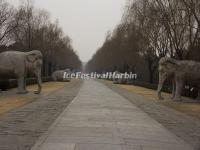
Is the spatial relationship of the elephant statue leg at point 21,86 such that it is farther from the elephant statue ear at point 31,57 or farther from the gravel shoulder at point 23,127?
the gravel shoulder at point 23,127

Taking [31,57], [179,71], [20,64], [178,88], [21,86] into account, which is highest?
[31,57]

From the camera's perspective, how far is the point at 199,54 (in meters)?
40.8

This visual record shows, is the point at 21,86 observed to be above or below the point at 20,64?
below

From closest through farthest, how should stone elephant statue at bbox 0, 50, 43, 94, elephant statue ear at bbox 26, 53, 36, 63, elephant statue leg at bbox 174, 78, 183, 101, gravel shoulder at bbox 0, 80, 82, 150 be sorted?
1. gravel shoulder at bbox 0, 80, 82, 150
2. elephant statue leg at bbox 174, 78, 183, 101
3. stone elephant statue at bbox 0, 50, 43, 94
4. elephant statue ear at bbox 26, 53, 36, 63

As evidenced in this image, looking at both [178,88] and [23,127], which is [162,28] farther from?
[23,127]

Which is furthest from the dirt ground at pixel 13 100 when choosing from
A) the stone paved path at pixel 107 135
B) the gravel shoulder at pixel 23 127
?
the stone paved path at pixel 107 135

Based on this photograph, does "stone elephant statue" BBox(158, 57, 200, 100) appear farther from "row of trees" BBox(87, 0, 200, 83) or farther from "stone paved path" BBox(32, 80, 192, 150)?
"stone paved path" BBox(32, 80, 192, 150)

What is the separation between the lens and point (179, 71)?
99.3 ft

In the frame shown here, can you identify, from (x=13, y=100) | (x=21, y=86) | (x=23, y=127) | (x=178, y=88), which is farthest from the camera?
(x=21, y=86)

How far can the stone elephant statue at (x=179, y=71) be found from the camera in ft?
97.5

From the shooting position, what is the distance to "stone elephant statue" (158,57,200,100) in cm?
2970

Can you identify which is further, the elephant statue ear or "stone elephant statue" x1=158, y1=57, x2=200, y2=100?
the elephant statue ear

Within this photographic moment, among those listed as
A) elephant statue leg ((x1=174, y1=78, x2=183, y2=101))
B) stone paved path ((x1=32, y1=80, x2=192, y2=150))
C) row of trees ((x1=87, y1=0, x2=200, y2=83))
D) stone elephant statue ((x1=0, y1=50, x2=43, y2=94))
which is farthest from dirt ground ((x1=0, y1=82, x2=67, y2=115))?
row of trees ((x1=87, y1=0, x2=200, y2=83))

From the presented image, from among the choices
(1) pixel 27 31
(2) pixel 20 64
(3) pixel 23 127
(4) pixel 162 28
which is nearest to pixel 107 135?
(3) pixel 23 127
